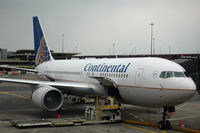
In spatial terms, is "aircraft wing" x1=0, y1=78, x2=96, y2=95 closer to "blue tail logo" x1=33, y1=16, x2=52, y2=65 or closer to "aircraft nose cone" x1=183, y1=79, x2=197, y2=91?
"aircraft nose cone" x1=183, y1=79, x2=197, y2=91

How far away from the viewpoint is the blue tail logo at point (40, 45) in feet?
107

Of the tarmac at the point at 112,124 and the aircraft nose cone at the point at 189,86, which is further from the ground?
the aircraft nose cone at the point at 189,86

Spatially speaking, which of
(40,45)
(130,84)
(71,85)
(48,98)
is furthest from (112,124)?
(40,45)

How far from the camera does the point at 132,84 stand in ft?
54.0

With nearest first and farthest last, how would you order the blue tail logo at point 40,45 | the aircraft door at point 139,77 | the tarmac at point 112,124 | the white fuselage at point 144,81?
the white fuselage at point 144,81
the tarmac at point 112,124
the aircraft door at point 139,77
the blue tail logo at point 40,45

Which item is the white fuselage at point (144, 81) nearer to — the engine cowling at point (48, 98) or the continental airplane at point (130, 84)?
the continental airplane at point (130, 84)

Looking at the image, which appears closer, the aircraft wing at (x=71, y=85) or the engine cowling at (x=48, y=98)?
the engine cowling at (x=48, y=98)

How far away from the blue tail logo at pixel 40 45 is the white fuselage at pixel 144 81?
12269mm

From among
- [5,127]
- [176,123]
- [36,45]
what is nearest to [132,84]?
[176,123]

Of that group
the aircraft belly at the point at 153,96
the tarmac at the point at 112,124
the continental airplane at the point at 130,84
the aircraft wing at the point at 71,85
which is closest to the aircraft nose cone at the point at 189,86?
the continental airplane at the point at 130,84

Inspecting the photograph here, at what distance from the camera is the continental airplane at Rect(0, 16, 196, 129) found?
47.6ft

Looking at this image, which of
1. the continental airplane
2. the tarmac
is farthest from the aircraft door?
the tarmac

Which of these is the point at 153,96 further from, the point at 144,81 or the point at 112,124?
the point at 112,124

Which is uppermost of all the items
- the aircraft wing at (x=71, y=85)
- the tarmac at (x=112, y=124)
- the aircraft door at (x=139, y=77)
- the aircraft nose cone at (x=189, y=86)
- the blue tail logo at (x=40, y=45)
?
the blue tail logo at (x=40, y=45)
